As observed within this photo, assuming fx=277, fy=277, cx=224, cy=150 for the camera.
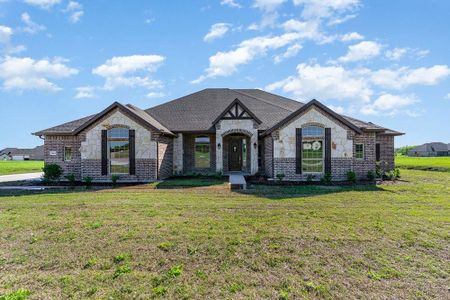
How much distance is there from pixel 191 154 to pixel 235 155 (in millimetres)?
3172

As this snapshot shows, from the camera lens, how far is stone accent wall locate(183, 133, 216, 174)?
19.8 m

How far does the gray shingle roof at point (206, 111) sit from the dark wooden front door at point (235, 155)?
196 cm

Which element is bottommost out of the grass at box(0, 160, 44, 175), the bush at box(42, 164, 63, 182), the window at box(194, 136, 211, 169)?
the grass at box(0, 160, 44, 175)

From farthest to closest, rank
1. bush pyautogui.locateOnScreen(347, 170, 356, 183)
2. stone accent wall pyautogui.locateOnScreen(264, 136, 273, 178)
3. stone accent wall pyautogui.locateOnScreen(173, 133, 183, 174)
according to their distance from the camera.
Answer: stone accent wall pyautogui.locateOnScreen(173, 133, 183, 174) < stone accent wall pyautogui.locateOnScreen(264, 136, 273, 178) < bush pyautogui.locateOnScreen(347, 170, 356, 183)

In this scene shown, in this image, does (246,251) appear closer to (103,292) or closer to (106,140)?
(103,292)

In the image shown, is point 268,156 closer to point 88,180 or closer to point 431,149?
point 88,180

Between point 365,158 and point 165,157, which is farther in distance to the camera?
point 165,157

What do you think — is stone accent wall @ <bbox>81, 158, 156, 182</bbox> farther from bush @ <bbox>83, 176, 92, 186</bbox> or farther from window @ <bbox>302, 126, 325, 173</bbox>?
window @ <bbox>302, 126, 325, 173</bbox>

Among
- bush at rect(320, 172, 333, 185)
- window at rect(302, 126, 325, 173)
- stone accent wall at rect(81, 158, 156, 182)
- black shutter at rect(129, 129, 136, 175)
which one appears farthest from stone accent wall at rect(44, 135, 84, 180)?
bush at rect(320, 172, 333, 185)

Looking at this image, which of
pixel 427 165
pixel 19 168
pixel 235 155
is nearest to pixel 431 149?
pixel 427 165

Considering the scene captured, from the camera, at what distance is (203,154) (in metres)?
19.9

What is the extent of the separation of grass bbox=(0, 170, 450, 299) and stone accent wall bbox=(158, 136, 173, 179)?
745cm

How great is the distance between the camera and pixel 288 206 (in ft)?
30.8

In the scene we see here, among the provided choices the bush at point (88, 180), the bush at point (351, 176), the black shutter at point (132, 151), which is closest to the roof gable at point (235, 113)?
the black shutter at point (132, 151)
